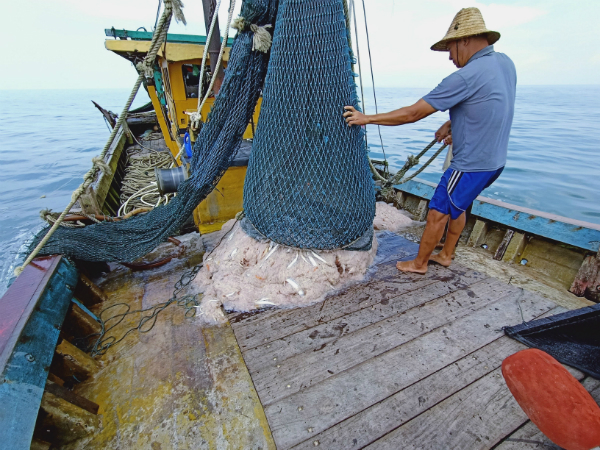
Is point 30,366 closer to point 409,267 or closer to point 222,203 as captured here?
point 222,203

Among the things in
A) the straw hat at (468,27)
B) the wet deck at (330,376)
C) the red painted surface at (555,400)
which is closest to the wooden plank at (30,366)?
the wet deck at (330,376)

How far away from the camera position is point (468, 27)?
83.3 inches

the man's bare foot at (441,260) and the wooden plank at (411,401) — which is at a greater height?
the man's bare foot at (441,260)

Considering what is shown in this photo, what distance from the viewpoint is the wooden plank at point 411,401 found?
1.43 meters

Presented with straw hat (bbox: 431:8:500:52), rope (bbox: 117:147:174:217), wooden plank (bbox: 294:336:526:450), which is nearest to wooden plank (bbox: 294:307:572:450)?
wooden plank (bbox: 294:336:526:450)

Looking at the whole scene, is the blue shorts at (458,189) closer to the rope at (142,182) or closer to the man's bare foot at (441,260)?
the man's bare foot at (441,260)

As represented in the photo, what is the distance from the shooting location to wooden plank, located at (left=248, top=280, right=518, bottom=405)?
1707 mm

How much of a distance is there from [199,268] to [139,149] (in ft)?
27.8

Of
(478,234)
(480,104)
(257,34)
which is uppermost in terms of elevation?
(257,34)

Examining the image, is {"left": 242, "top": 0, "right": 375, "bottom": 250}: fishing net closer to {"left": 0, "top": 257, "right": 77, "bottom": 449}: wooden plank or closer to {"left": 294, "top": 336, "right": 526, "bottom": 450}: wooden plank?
{"left": 294, "top": 336, "right": 526, "bottom": 450}: wooden plank

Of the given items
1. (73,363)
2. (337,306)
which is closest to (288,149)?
(337,306)

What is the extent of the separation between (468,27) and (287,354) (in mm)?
2534

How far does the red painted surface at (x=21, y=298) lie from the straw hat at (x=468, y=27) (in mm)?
3227

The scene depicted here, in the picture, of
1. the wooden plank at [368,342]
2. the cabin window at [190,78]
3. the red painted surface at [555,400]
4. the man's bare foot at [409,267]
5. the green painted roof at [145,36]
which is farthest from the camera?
the green painted roof at [145,36]
